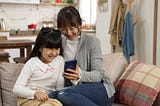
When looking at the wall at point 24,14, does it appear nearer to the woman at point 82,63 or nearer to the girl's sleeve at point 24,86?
the woman at point 82,63

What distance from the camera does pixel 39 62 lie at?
65.7 inches

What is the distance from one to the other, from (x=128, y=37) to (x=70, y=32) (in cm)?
195

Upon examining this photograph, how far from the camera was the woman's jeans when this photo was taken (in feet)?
4.91

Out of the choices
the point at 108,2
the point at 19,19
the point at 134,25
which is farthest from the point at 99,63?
the point at 19,19

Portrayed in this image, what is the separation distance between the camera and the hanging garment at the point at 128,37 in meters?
3.58

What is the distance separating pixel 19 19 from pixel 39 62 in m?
4.30

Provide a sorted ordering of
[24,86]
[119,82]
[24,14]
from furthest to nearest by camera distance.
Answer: [24,14] → [119,82] → [24,86]

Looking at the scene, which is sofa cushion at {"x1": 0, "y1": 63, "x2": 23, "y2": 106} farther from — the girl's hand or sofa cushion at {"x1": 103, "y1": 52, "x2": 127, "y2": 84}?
sofa cushion at {"x1": 103, "y1": 52, "x2": 127, "y2": 84}

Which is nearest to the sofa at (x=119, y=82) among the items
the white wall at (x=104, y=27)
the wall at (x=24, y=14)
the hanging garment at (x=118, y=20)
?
the hanging garment at (x=118, y=20)

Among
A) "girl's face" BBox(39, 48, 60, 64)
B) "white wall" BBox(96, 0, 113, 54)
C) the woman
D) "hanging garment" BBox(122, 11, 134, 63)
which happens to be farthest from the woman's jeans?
"white wall" BBox(96, 0, 113, 54)

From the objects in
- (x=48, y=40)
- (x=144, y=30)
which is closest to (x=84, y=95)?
(x=48, y=40)

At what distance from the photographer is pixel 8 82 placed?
177 centimetres

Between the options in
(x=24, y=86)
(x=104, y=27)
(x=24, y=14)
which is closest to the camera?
(x=24, y=86)

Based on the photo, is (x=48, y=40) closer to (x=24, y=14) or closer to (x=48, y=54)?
(x=48, y=54)
